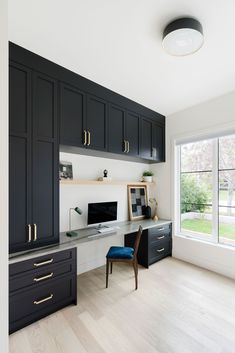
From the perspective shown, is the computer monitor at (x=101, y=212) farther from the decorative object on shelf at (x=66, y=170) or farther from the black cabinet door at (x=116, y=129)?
the black cabinet door at (x=116, y=129)

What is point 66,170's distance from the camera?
2619 mm

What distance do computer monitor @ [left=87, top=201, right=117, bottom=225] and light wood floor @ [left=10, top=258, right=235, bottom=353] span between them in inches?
33.9

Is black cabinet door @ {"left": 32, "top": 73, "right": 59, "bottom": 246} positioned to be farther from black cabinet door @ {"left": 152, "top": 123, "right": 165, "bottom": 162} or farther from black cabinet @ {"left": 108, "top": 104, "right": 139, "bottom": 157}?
black cabinet door @ {"left": 152, "top": 123, "right": 165, "bottom": 162}

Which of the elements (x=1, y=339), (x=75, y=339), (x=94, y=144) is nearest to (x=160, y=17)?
(x=94, y=144)

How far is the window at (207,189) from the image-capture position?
2.92m

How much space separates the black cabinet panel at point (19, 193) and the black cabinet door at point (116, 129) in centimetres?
121

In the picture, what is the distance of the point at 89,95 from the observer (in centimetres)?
243

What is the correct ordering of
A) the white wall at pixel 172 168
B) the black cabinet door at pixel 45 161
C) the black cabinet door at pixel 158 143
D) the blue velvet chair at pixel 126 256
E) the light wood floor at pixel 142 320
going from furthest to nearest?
the black cabinet door at pixel 158 143
the white wall at pixel 172 168
the blue velvet chair at pixel 126 256
the black cabinet door at pixel 45 161
the light wood floor at pixel 142 320

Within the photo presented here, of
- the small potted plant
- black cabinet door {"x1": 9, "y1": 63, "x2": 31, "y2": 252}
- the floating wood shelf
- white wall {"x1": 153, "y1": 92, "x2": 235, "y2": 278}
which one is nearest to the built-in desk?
black cabinet door {"x1": 9, "y1": 63, "x2": 31, "y2": 252}

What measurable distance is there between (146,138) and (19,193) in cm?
229

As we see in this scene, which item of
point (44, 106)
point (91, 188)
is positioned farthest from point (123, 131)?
point (44, 106)

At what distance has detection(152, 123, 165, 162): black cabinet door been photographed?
346 centimetres

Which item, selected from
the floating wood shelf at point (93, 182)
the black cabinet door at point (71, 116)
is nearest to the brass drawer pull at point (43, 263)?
the floating wood shelf at point (93, 182)

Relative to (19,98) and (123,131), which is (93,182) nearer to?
(123,131)
